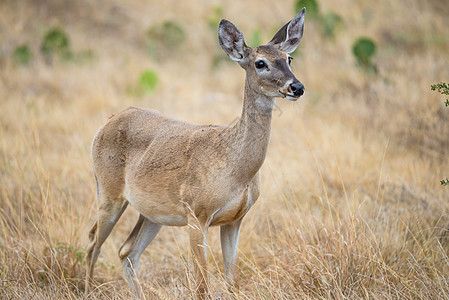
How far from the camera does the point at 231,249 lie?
420cm

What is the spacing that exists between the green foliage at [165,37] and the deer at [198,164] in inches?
401

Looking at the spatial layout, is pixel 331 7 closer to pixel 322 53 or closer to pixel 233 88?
pixel 322 53

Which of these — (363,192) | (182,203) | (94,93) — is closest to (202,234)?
(182,203)

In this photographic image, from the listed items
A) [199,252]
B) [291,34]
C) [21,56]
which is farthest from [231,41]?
[21,56]

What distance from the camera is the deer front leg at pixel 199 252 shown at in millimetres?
3811

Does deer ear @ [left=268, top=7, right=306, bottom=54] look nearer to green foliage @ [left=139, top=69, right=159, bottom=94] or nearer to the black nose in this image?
the black nose

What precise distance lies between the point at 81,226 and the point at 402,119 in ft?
16.2

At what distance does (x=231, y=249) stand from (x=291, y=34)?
5.87ft

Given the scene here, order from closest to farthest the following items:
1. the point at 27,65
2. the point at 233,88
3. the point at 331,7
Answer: the point at 233,88
the point at 27,65
the point at 331,7

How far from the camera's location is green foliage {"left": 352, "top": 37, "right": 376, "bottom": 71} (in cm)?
1017

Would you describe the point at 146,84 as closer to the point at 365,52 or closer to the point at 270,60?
the point at 365,52

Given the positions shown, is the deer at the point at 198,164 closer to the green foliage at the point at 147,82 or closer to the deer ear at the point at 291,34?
the deer ear at the point at 291,34

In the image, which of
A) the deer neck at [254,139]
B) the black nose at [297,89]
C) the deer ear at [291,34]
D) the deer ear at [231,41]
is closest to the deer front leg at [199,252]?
the deer neck at [254,139]

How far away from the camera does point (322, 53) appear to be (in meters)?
12.3
